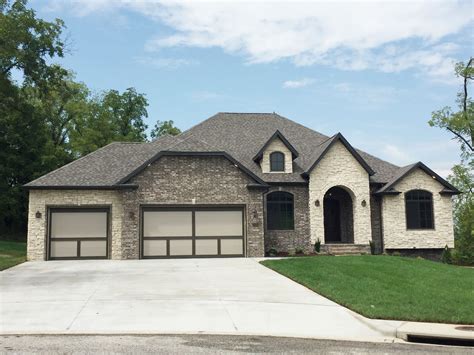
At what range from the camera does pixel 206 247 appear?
23703 millimetres

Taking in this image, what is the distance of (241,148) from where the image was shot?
95.0 feet

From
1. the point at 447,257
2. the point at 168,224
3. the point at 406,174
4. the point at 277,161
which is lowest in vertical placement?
the point at 447,257

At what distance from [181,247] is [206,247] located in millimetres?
1195

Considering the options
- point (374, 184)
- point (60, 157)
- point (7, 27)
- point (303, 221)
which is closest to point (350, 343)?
point (303, 221)

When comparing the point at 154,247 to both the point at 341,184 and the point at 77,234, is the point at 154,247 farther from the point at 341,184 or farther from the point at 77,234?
the point at 341,184

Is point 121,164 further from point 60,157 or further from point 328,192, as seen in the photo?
point 60,157

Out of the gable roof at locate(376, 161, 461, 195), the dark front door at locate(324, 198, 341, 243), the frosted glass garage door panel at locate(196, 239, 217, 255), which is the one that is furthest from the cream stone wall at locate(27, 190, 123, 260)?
the gable roof at locate(376, 161, 461, 195)

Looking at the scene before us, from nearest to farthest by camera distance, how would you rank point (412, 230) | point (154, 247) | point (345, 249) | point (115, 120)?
1. point (154, 247)
2. point (345, 249)
3. point (412, 230)
4. point (115, 120)

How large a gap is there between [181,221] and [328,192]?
30.5 feet

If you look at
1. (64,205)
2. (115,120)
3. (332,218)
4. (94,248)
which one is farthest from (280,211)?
(115,120)

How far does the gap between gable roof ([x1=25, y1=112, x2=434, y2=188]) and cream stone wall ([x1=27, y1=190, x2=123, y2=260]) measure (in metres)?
Answer: 0.43

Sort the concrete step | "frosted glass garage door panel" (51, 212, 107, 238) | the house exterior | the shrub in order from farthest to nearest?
the shrub → the concrete step → "frosted glass garage door panel" (51, 212, 107, 238) → the house exterior

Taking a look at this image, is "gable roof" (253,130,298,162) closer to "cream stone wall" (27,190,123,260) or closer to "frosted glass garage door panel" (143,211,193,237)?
"frosted glass garage door panel" (143,211,193,237)

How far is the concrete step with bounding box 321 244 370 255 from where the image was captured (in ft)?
84.3
